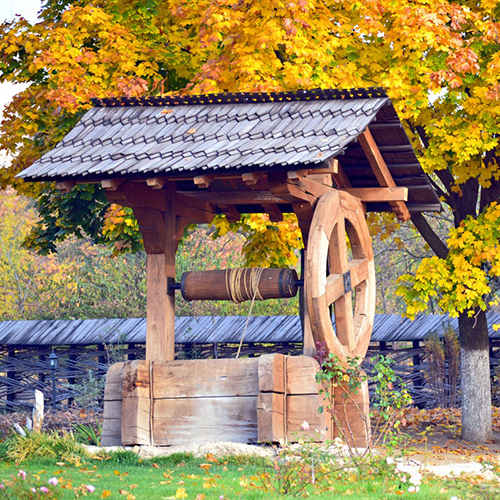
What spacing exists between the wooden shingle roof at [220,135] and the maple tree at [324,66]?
8.69 ft

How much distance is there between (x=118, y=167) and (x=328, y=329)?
235 centimetres

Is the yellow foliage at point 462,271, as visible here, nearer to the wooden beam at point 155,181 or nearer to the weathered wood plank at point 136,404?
the weathered wood plank at point 136,404

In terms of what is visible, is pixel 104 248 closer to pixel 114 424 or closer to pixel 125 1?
pixel 125 1

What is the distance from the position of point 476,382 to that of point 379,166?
608 cm

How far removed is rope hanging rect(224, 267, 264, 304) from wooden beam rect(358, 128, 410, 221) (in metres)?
1.62

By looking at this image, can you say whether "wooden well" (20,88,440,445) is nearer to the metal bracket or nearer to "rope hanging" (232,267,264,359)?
the metal bracket

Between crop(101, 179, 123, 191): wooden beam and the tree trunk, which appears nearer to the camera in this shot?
crop(101, 179, 123, 191): wooden beam

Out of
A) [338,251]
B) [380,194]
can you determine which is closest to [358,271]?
[338,251]

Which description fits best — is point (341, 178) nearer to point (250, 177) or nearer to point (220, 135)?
point (220, 135)

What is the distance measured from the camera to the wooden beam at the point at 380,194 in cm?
936

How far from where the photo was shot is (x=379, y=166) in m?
8.97

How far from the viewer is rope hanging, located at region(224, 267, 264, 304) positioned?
8391mm

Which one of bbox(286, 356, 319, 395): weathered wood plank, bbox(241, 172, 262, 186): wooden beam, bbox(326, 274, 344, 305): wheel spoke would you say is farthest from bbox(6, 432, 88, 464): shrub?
bbox(241, 172, 262, 186): wooden beam

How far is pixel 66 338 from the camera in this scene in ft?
58.1
